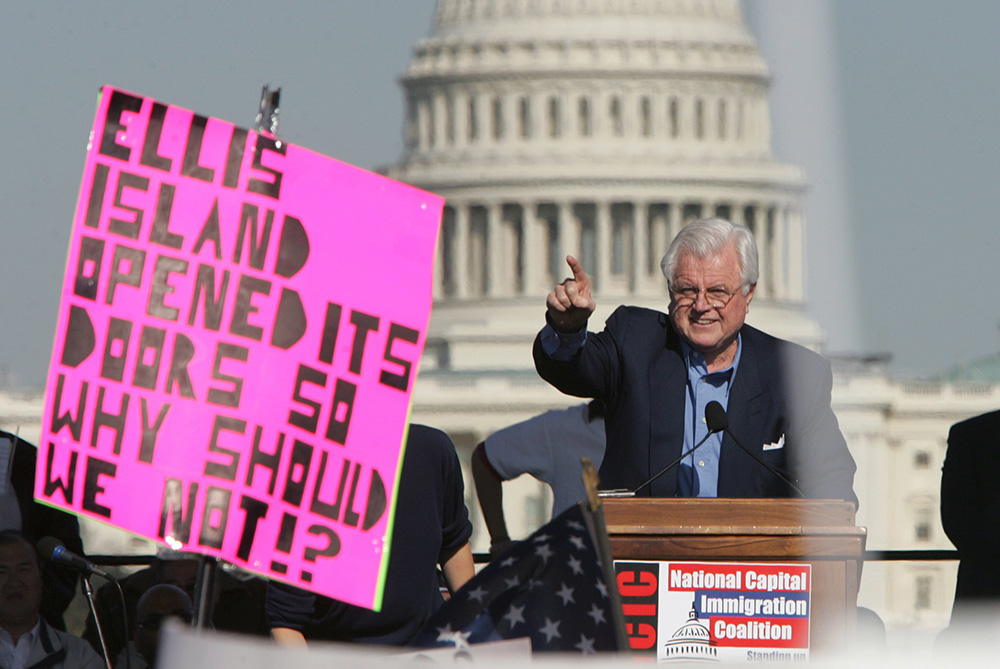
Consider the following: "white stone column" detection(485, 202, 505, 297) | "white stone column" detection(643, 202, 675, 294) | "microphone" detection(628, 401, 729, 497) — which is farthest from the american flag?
"white stone column" detection(485, 202, 505, 297)

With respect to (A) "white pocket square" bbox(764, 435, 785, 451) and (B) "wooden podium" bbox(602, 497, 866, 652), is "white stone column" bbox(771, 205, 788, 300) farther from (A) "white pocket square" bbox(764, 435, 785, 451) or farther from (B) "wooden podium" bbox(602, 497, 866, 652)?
(B) "wooden podium" bbox(602, 497, 866, 652)

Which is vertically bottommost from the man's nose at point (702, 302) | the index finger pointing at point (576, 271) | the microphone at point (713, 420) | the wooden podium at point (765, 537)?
the wooden podium at point (765, 537)

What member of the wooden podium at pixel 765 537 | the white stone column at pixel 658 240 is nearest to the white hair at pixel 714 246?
the wooden podium at pixel 765 537

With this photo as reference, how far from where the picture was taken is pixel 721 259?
17.1 feet

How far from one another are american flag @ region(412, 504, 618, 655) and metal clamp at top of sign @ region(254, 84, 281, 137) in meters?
1.06

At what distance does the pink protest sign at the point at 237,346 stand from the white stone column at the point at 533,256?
6924cm

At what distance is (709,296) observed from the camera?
5.18 meters

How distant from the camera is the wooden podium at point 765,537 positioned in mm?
4367

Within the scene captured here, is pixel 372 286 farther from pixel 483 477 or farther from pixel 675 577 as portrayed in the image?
pixel 483 477

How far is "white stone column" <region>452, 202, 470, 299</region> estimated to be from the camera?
7344 cm

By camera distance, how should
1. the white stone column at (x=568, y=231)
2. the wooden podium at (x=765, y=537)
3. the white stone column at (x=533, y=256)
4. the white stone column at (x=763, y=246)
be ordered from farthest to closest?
1. the white stone column at (x=568, y=231)
2. the white stone column at (x=533, y=256)
3. the white stone column at (x=763, y=246)
4. the wooden podium at (x=765, y=537)

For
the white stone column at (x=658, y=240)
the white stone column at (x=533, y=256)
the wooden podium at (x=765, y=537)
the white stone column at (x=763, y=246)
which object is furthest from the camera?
the white stone column at (x=533, y=256)

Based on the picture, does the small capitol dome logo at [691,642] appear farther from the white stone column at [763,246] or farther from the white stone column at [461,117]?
the white stone column at [461,117]

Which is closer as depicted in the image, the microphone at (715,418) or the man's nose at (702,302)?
the microphone at (715,418)
